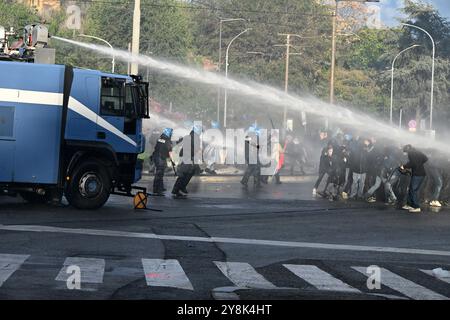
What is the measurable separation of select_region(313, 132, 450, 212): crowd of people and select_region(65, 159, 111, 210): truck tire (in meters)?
7.42

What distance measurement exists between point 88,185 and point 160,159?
543 centimetres

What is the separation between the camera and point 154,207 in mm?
21547

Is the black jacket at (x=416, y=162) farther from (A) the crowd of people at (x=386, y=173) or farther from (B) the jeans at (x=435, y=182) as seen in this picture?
(B) the jeans at (x=435, y=182)

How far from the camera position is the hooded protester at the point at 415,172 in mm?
22781

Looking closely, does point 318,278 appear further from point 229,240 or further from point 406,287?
point 229,240

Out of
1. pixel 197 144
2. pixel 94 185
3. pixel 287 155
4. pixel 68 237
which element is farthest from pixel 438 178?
pixel 287 155

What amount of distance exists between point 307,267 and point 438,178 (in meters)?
12.1

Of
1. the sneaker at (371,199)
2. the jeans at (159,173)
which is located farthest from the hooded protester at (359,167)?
the jeans at (159,173)

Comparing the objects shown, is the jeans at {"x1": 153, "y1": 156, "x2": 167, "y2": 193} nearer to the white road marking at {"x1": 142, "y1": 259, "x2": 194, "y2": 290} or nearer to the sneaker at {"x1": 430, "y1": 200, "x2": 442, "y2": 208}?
the sneaker at {"x1": 430, "y1": 200, "x2": 442, "y2": 208}

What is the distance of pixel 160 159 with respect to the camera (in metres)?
25.3

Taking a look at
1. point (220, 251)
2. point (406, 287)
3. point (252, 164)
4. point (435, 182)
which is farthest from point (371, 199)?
point (406, 287)

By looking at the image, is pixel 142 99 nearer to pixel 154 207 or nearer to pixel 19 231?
pixel 154 207

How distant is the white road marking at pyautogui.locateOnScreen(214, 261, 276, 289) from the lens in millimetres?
10977
